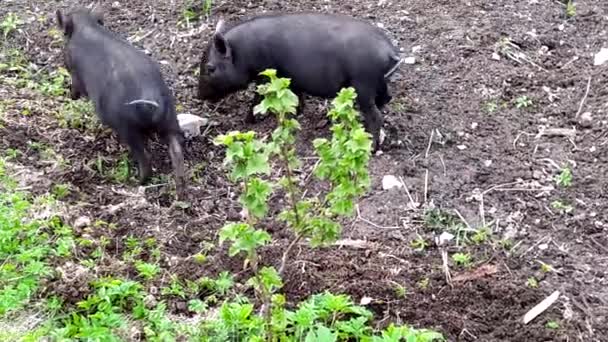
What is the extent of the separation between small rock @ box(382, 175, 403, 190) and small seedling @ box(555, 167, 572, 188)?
0.80m

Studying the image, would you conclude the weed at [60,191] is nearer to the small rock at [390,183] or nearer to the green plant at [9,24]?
the small rock at [390,183]

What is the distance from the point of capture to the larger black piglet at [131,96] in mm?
5445

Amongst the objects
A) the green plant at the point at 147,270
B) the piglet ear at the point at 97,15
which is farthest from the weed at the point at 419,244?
the piglet ear at the point at 97,15

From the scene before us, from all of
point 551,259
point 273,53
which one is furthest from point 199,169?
point 551,259

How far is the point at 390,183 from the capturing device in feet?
17.7

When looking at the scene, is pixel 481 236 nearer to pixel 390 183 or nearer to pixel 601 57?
pixel 390 183

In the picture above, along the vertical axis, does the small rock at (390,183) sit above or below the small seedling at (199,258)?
below

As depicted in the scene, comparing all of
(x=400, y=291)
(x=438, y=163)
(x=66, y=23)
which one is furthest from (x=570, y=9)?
(x=66, y=23)

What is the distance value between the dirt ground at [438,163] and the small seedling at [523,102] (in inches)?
1.3

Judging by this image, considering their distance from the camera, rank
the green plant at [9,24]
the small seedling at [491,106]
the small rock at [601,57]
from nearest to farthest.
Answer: the small seedling at [491,106] → the small rock at [601,57] → the green plant at [9,24]

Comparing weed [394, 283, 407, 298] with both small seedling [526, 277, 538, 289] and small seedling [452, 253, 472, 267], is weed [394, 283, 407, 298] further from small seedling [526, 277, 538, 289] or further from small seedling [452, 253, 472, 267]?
small seedling [526, 277, 538, 289]

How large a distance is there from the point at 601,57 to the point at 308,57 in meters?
1.83

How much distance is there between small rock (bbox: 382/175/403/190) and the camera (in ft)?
17.6

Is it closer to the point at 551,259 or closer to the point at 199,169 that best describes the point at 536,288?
the point at 551,259
